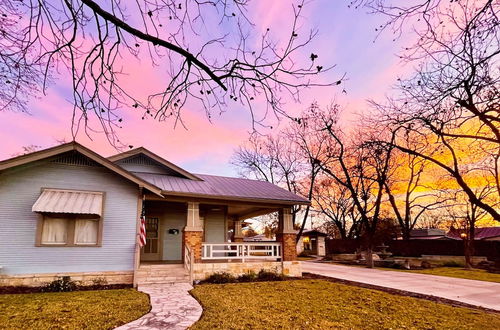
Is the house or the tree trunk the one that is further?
the tree trunk

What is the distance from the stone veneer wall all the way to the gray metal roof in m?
2.88

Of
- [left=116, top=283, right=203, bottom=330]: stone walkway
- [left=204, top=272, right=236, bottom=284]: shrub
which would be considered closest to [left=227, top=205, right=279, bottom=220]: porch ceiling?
[left=204, top=272, right=236, bottom=284]: shrub

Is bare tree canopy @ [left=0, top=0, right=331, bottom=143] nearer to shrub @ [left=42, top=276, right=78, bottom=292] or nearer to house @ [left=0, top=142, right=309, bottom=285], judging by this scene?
house @ [left=0, top=142, right=309, bottom=285]

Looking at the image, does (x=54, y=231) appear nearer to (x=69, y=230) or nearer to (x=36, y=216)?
(x=69, y=230)

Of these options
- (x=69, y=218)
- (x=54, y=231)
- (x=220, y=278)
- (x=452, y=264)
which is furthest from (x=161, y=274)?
(x=452, y=264)

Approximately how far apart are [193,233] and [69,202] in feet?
15.5

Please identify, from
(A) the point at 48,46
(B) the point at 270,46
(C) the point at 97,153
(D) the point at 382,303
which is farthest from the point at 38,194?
(D) the point at 382,303

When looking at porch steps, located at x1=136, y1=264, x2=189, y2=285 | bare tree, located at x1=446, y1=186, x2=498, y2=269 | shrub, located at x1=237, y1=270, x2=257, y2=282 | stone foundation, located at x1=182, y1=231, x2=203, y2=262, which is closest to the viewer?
porch steps, located at x1=136, y1=264, x2=189, y2=285

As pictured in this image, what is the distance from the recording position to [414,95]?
A: 6.82 metres

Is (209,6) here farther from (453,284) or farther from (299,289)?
(453,284)

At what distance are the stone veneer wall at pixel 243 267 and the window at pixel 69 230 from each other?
4.06 m

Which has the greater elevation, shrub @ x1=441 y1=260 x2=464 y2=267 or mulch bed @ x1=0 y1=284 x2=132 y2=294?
mulch bed @ x1=0 y1=284 x2=132 y2=294

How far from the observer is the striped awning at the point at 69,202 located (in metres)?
10.1

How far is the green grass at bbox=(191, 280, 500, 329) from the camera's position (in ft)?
20.9
